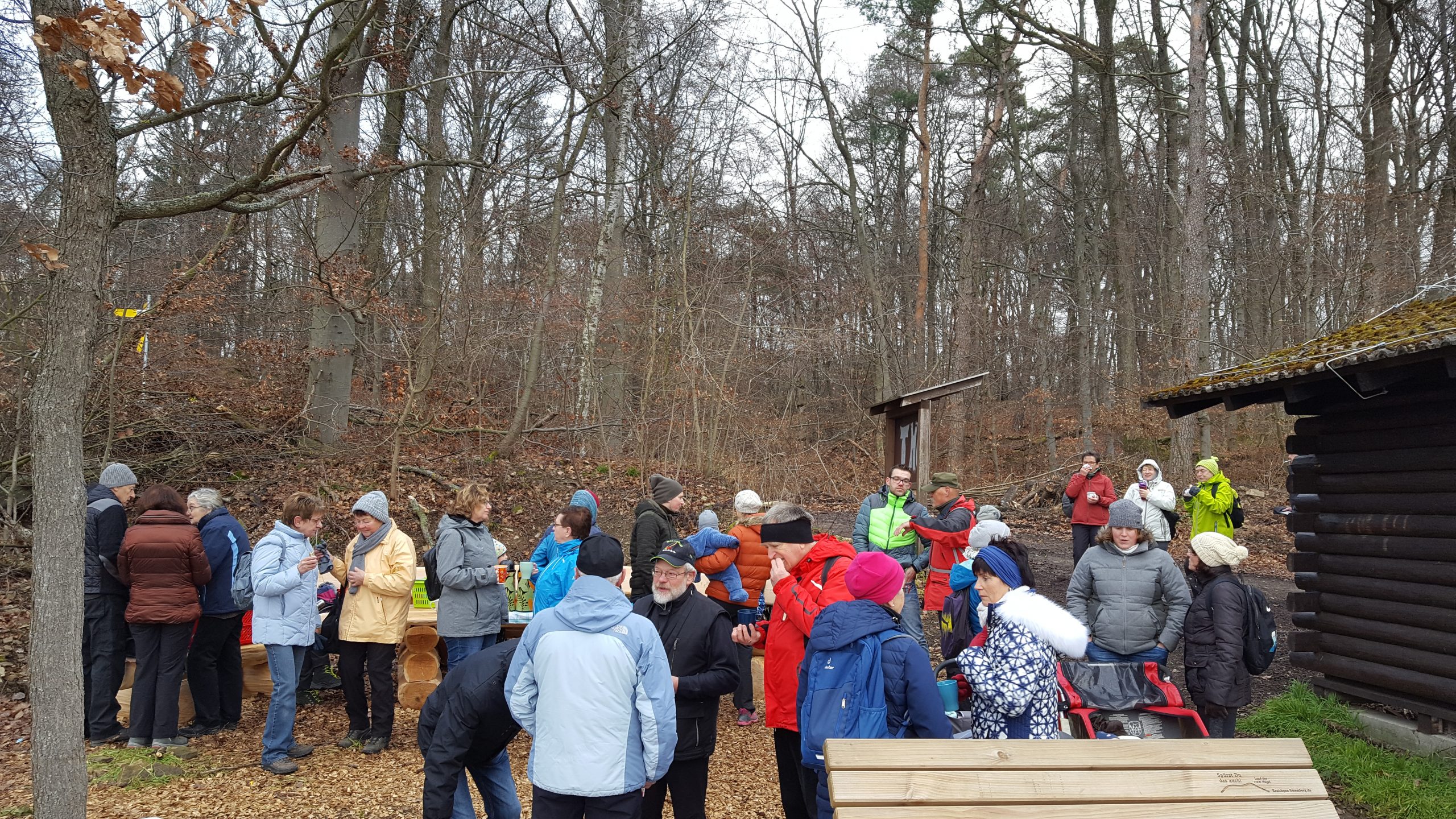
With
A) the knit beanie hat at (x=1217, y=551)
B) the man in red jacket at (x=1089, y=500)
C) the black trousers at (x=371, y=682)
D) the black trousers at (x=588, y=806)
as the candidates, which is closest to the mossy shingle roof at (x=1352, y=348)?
the knit beanie hat at (x=1217, y=551)

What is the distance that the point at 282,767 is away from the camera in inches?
225

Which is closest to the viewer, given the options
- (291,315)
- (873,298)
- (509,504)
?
(509,504)

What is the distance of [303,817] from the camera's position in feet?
16.8

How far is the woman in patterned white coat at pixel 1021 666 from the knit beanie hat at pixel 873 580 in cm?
52

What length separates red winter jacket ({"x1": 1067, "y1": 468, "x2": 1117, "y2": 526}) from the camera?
10.3 metres

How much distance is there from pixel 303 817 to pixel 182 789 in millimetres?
942

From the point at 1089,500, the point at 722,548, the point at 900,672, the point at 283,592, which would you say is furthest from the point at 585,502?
the point at 1089,500

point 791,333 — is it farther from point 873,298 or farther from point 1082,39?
point 1082,39

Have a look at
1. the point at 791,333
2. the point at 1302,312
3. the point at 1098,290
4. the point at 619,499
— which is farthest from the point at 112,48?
the point at 1098,290

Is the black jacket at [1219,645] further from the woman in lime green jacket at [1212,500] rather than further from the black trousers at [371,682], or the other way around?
the black trousers at [371,682]

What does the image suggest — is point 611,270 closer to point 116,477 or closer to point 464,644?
point 116,477

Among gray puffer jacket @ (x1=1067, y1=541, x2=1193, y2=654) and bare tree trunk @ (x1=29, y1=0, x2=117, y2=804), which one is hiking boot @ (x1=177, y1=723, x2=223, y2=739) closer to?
bare tree trunk @ (x1=29, y1=0, x2=117, y2=804)

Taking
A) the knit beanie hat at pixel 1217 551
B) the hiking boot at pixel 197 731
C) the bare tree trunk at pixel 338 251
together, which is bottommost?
the hiking boot at pixel 197 731

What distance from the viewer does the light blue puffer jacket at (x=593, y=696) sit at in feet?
11.7
